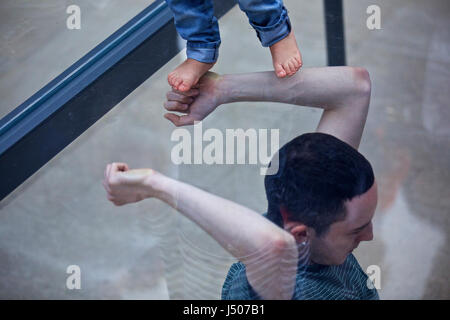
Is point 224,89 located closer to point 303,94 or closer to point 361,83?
point 303,94

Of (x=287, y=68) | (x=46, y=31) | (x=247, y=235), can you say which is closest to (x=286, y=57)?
(x=287, y=68)

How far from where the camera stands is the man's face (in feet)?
3.43

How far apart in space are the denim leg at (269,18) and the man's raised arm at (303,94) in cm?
7

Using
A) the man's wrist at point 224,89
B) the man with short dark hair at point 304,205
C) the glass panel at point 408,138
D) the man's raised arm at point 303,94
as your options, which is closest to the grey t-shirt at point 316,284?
the man with short dark hair at point 304,205

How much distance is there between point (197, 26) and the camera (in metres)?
1.20

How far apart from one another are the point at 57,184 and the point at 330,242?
1.90ft

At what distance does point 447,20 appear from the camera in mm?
1565

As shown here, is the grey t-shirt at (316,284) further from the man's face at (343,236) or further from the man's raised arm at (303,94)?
the man's raised arm at (303,94)

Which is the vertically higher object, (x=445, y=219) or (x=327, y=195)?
(x=327, y=195)

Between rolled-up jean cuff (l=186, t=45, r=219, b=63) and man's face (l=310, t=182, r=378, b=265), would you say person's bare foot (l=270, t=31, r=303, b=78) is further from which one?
man's face (l=310, t=182, r=378, b=265)

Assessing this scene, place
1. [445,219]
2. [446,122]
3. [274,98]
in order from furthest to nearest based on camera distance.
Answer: [446,122], [445,219], [274,98]

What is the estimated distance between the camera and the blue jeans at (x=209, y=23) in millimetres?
1168

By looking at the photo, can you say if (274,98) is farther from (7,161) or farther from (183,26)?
(7,161)

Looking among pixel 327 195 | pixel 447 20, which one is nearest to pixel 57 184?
pixel 327 195
